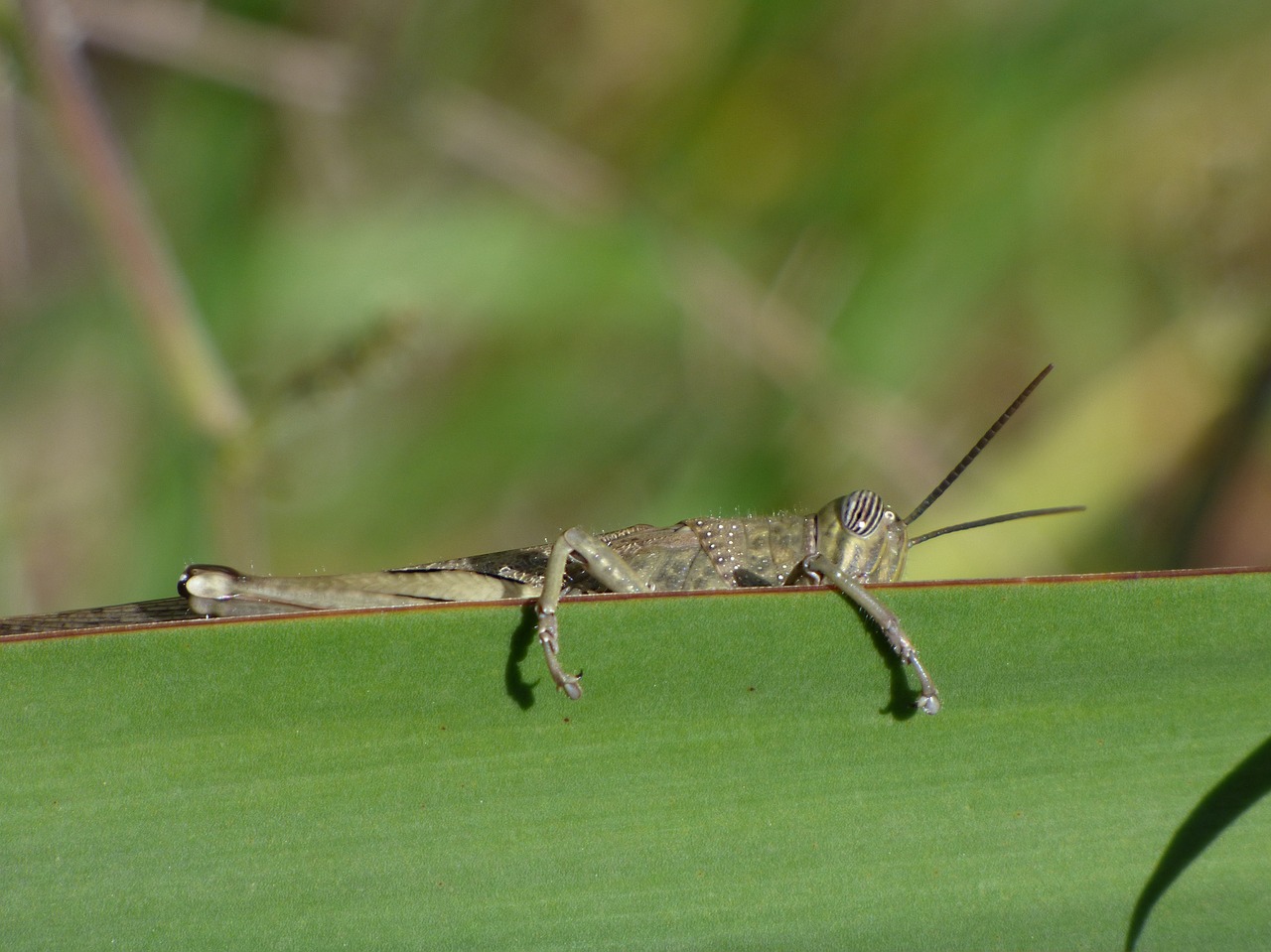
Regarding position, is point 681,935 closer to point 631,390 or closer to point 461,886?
point 461,886

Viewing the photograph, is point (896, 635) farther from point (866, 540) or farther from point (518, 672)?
point (866, 540)

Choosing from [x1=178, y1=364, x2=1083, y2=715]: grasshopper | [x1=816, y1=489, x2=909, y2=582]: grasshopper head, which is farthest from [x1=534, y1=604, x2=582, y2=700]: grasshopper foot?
[x1=816, y1=489, x2=909, y2=582]: grasshopper head

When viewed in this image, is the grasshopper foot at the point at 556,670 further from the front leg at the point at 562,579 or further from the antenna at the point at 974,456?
the antenna at the point at 974,456

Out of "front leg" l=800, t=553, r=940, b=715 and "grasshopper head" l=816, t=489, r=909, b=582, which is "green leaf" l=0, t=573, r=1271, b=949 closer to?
"front leg" l=800, t=553, r=940, b=715

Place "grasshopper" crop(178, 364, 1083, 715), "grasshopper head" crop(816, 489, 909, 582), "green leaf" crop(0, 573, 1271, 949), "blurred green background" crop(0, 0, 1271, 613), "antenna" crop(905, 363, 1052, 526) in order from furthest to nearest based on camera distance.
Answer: "blurred green background" crop(0, 0, 1271, 613) → "grasshopper head" crop(816, 489, 909, 582) → "grasshopper" crop(178, 364, 1083, 715) → "antenna" crop(905, 363, 1052, 526) → "green leaf" crop(0, 573, 1271, 949)

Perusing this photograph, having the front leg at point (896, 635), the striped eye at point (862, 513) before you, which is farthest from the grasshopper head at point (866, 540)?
the front leg at point (896, 635)

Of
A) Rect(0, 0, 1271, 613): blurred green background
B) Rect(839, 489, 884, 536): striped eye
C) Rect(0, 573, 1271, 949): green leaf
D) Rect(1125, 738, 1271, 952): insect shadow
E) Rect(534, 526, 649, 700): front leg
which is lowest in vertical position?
Rect(1125, 738, 1271, 952): insect shadow

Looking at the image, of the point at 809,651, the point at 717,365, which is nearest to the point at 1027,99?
the point at 717,365
